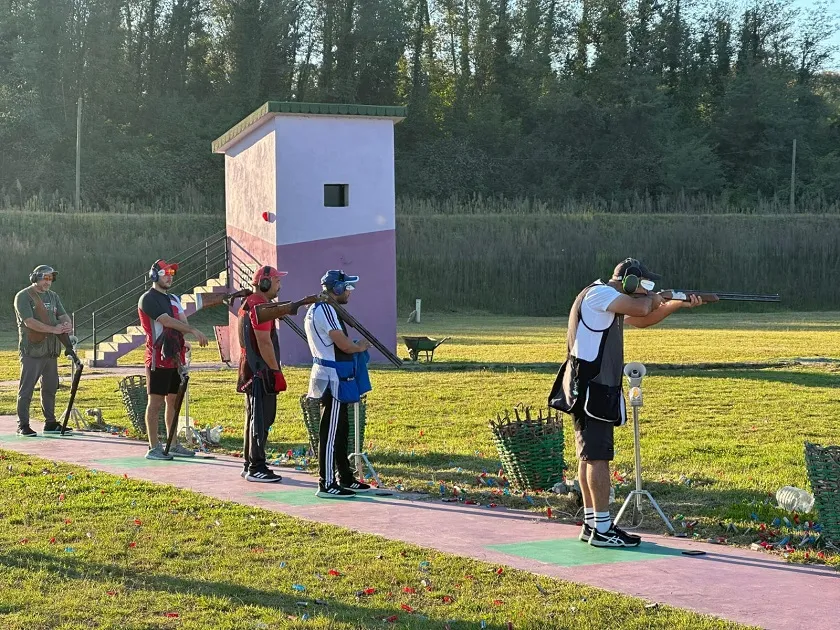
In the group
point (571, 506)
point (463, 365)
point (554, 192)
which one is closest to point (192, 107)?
point (554, 192)

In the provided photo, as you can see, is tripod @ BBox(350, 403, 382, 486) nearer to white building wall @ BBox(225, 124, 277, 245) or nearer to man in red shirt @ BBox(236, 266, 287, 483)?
man in red shirt @ BBox(236, 266, 287, 483)

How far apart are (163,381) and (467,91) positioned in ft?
218

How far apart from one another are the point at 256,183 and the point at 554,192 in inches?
1774

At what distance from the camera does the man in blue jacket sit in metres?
10.2

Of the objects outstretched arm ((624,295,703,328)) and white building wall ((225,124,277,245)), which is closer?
outstretched arm ((624,295,703,328))

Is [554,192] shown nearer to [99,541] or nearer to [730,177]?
[730,177]

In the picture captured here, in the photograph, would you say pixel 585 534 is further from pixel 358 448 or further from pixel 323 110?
pixel 323 110

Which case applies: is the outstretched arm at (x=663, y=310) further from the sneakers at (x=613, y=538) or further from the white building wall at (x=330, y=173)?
the white building wall at (x=330, y=173)

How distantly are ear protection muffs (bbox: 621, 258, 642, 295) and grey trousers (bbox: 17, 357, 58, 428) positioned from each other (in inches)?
329

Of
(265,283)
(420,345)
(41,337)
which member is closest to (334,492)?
(265,283)

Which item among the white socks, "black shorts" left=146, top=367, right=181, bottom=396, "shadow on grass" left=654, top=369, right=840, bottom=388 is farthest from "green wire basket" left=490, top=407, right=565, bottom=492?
"shadow on grass" left=654, top=369, right=840, bottom=388

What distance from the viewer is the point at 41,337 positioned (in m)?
14.2

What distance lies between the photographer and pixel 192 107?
68250 mm

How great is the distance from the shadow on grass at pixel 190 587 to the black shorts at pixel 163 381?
4.15m
